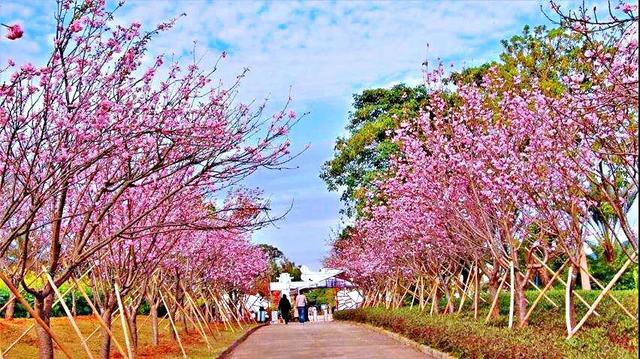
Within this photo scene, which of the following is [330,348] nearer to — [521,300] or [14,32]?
[521,300]

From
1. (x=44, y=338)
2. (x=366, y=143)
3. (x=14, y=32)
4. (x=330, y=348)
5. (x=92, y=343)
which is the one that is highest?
(x=366, y=143)

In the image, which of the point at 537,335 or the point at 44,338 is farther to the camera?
the point at 537,335

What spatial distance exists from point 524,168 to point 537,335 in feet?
10.5

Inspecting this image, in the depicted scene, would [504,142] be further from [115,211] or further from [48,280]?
[48,280]

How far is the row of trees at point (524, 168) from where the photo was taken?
10844mm

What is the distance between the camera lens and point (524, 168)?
14797mm

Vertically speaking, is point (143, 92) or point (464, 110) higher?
point (464, 110)

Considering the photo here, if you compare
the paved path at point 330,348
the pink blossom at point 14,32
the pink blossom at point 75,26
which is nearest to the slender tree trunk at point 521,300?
the paved path at point 330,348

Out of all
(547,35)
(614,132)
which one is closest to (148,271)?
(614,132)

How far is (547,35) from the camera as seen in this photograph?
2853 centimetres

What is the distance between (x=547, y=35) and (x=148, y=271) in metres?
18.0

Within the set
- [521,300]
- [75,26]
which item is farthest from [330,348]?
[75,26]

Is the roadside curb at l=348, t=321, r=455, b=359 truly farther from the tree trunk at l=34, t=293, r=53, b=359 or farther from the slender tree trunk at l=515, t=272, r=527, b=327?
the tree trunk at l=34, t=293, r=53, b=359

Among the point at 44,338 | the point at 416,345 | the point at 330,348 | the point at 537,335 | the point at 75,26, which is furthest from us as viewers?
the point at 330,348
